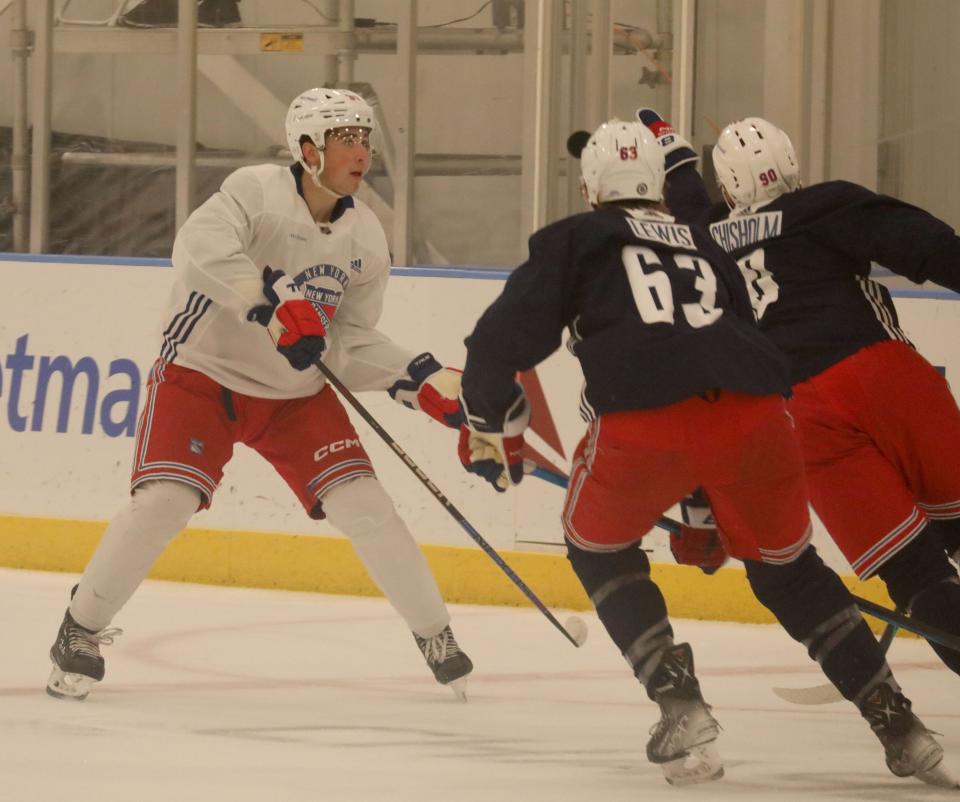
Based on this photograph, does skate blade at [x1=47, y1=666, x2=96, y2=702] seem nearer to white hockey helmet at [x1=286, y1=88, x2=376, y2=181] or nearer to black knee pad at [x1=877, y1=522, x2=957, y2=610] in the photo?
white hockey helmet at [x1=286, y1=88, x2=376, y2=181]

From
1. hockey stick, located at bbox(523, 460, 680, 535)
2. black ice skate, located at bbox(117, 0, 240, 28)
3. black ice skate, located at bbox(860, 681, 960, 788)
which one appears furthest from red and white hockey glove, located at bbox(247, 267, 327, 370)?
black ice skate, located at bbox(117, 0, 240, 28)

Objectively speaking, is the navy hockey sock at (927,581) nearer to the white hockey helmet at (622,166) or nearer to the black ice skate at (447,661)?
the white hockey helmet at (622,166)

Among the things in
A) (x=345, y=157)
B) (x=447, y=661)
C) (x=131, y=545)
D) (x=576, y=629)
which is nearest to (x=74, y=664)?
(x=131, y=545)

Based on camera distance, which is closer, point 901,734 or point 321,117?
point 901,734

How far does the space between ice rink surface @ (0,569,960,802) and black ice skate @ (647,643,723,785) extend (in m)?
0.07

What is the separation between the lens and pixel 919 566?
2.73 m

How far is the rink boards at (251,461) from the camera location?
4.59 metres

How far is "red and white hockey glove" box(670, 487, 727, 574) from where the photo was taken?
2680 millimetres

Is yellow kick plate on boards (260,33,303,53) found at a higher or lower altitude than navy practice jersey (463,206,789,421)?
higher

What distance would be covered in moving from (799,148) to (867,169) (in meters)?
0.24

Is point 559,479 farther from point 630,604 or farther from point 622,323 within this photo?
point 622,323

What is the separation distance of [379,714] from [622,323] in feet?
3.71

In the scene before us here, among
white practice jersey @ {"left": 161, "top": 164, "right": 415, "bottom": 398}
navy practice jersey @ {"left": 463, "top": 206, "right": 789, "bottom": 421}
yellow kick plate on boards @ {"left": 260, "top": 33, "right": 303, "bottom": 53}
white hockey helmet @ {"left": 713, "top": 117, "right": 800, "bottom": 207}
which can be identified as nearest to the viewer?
navy practice jersey @ {"left": 463, "top": 206, "right": 789, "bottom": 421}

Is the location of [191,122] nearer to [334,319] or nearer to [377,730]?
[334,319]
